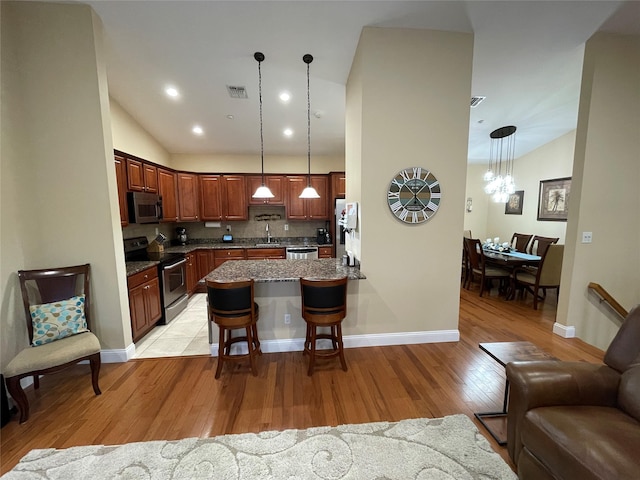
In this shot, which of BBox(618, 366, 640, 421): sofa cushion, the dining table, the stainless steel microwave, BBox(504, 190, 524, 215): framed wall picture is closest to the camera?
BBox(618, 366, 640, 421): sofa cushion

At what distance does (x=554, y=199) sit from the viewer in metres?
5.45

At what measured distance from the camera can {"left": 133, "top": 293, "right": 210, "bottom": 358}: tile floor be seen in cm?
291

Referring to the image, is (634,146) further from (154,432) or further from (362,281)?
(154,432)

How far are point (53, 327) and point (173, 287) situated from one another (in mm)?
1701

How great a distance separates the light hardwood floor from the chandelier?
2721mm

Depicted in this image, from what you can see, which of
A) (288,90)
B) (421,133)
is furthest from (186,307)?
(421,133)

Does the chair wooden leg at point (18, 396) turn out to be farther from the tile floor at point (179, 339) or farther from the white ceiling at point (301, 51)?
the white ceiling at point (301, 51)

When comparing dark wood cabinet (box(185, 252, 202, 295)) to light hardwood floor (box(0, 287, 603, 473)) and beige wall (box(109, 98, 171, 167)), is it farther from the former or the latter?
light hardwood floor (box(0, 287, 603, 473))

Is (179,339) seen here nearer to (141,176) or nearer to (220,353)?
(220,353)

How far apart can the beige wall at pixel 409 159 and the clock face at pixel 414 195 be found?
2.7 inches

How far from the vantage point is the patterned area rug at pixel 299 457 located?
1.51 metres

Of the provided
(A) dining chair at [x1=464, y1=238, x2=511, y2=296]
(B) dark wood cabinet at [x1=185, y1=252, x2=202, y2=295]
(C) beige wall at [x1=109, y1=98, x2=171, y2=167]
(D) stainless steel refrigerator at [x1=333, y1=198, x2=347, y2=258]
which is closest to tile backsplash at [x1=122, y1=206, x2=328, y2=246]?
(D) stainless steel refrigerator at [x1=333, y1=198, x2=347, y2=258]

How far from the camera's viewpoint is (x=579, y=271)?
304 cm

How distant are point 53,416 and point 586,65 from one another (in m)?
6.18
